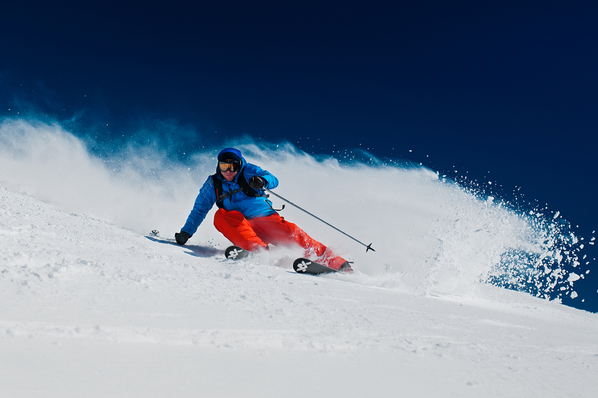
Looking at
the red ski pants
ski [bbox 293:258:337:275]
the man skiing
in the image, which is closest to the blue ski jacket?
the man skiing

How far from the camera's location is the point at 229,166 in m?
4.95

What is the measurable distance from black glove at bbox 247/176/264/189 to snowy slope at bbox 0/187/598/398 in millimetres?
2458

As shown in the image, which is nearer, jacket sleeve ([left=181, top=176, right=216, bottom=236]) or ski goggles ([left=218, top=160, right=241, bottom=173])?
ski goggles ([left=218, top=160, right=241, bottom=173])

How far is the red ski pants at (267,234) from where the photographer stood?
432cm

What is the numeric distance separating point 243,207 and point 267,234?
592 millimetres

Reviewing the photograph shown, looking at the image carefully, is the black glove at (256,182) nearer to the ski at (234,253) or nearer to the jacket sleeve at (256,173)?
the jacket sleeve at (256,173)

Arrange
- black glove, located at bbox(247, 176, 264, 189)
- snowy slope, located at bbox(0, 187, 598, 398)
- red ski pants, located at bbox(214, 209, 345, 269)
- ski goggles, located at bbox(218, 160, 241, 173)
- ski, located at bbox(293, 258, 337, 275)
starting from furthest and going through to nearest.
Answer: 1. ski goggles, located at bbox(218, 160, 241, 173)
2. black glove, located at bbox(247, 176, 264, 189)
3. red ski pants, located at bbox(214, 209, 345, 269)
4. ski, located at bbox(293, 258, 337, 275)
5. snowy slope, located at bbox(0, 187, 598, 398)

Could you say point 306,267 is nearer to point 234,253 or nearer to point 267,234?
point 234,253

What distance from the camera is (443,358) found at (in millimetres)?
1418

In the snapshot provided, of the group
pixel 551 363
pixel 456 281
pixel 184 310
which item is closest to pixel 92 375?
pixel 184 310

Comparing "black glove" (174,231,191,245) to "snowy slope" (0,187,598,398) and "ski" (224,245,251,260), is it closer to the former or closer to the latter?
"ski" (224,245,251,260)

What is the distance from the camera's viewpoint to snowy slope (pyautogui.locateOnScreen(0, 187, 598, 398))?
3.08 ft

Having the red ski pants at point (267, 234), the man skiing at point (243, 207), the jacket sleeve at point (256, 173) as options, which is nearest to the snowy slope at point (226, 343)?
the red ski pants at point (267, 234)

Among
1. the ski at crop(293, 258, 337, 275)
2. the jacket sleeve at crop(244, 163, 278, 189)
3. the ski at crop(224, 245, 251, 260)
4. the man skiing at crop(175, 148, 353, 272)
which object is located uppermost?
the jacket sleeve at crop(244, 163, 278, 189)
